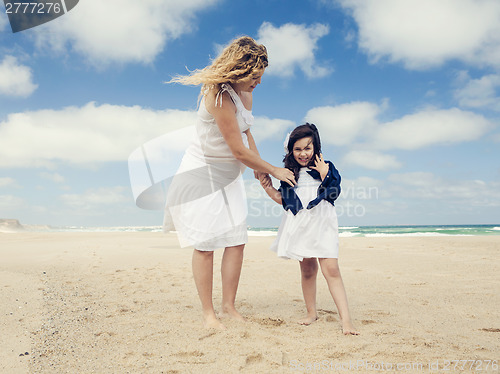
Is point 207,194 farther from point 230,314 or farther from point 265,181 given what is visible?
point 230,314

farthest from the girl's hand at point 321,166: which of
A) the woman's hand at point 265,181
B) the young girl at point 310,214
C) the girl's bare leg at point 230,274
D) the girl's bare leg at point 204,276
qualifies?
the girl's bare leg at point 204,276

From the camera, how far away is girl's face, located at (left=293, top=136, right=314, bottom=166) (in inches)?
118

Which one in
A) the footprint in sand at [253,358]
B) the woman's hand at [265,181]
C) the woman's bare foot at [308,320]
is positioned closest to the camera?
the footprint in sand at [253,358]

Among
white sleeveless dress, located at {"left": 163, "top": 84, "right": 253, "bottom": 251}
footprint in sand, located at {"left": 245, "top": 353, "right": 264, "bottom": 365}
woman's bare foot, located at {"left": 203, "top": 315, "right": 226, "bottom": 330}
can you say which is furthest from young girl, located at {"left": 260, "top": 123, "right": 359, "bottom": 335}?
footprint in sand, located at {"left": 245, "top": 353, "right": 264, "bottom": 365}

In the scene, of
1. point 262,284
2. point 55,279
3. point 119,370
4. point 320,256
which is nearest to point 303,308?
point 320,256

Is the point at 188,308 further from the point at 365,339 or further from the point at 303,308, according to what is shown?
the point at 365,339

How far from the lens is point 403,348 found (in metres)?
2.31

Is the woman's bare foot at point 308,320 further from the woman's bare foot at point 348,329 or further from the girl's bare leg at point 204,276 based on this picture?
the girl's bare leg at point 204,276

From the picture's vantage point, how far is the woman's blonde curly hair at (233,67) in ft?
8.64

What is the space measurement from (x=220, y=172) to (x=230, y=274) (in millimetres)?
840

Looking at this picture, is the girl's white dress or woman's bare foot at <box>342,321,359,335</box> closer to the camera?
woman's bare foot at <box>342,321,359,335</box>

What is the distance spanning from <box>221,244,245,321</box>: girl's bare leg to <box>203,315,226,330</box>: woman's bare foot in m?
0.23

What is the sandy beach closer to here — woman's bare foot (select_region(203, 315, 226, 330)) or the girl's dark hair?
woman's bare foot (select_region(203, 315, 226, 330))

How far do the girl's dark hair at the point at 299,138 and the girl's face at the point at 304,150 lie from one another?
25 millimetres
